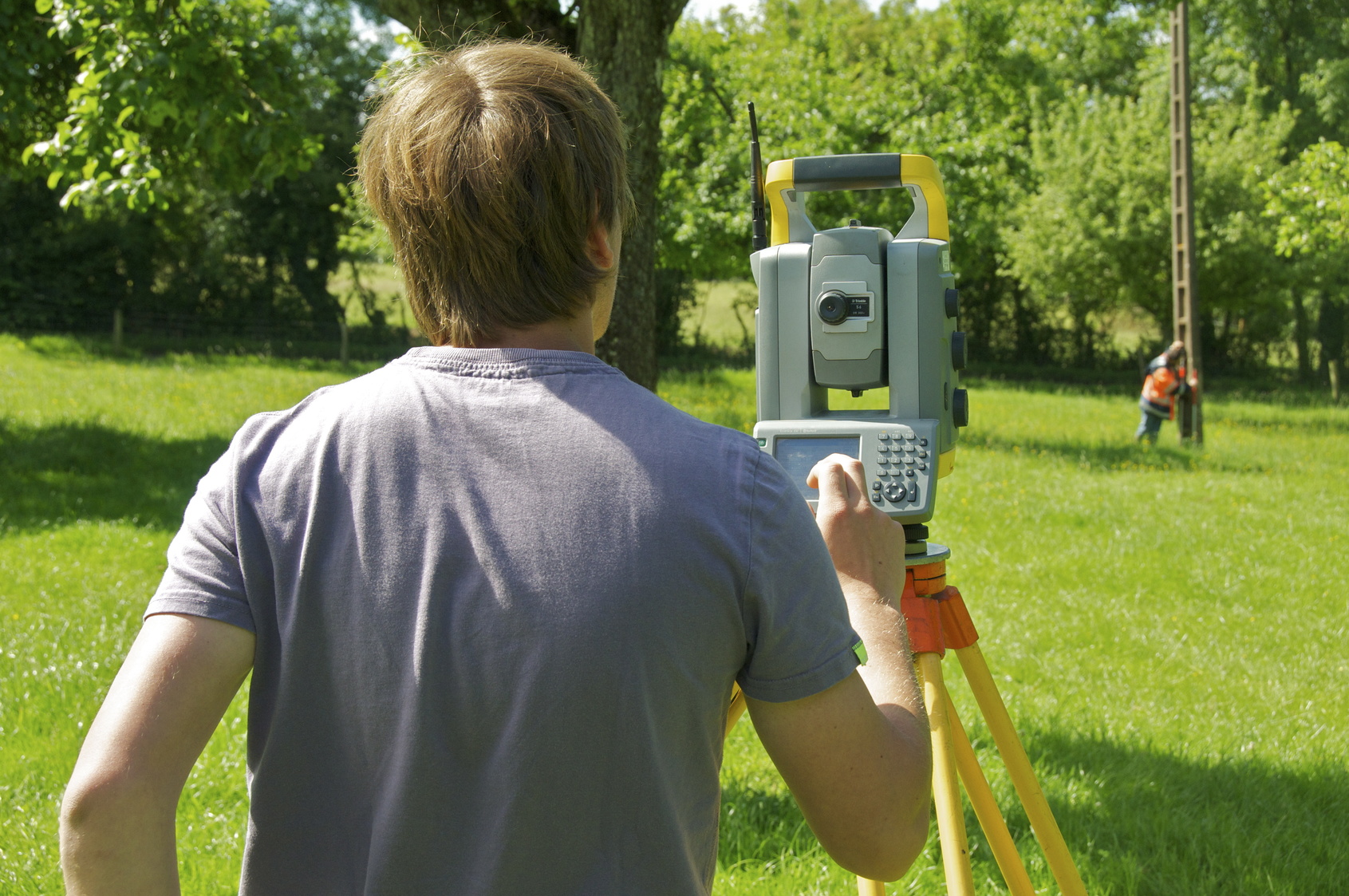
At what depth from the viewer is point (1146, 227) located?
905 inches

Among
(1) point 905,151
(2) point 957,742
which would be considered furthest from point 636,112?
(1) point 905,151

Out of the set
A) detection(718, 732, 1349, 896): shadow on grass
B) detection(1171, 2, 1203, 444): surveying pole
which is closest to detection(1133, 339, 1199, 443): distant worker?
detection(1171, 2, 1203, 444): surveying pole

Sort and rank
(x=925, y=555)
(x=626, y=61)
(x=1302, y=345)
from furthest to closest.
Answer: (x=1302, y=345), (x=626, y=61), (x=925, y=555)

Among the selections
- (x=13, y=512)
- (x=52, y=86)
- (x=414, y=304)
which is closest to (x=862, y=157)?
(x=414, y=304)

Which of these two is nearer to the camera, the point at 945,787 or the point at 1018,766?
the point at 945,787

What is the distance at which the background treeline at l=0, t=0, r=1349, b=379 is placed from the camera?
36.0 feet

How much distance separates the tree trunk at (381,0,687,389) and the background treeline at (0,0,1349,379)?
3.57 meters

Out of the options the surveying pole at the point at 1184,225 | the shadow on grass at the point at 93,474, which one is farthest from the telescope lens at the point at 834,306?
the surveying pole at the point at 1184,225

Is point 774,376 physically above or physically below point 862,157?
below

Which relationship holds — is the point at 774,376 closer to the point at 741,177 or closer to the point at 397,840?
the point at 397,840

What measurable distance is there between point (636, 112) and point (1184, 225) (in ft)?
40.3

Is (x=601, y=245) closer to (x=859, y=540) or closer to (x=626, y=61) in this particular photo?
(x=859, y=540)

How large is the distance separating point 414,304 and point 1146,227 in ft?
80.9

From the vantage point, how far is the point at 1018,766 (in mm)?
2154
